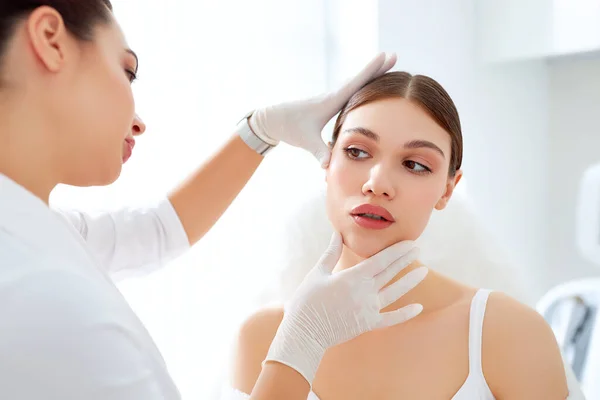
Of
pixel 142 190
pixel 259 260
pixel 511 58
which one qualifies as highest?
pixel 511 58

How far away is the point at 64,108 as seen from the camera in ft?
2.78

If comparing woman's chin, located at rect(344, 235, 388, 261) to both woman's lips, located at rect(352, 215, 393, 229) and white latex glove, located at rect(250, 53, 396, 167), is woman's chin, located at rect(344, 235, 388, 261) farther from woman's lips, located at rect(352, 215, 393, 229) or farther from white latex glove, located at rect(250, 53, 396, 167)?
white latex glove, located at rect(250, 53, 396, 167)

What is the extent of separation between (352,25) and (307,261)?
1090 mm

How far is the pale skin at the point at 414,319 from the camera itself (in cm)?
114

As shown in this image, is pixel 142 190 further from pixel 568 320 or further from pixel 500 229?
pixel 500 229

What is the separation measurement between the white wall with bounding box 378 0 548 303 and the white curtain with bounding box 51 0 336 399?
1.73 ft

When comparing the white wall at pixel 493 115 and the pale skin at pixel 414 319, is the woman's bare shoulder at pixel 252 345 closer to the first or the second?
the pale skin at pixel 414 319

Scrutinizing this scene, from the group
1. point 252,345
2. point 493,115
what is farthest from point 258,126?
point 493,115

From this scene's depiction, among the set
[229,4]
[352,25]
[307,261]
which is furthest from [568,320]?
[229,4]

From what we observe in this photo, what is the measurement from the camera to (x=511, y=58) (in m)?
2.42

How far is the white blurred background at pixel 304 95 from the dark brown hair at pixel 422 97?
38cm

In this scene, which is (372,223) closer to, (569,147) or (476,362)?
(476,362)

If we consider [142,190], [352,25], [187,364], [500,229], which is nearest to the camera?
[142,190]

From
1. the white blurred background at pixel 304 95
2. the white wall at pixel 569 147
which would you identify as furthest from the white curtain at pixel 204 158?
the white wall at pixel 569 147
